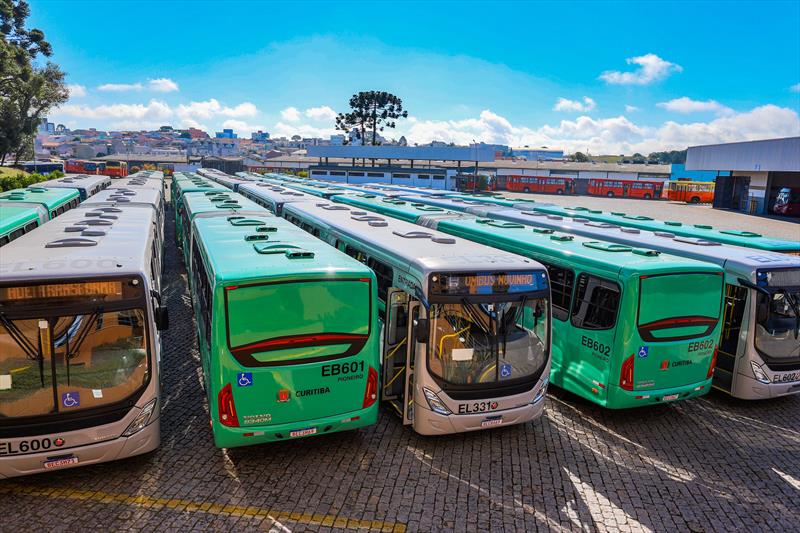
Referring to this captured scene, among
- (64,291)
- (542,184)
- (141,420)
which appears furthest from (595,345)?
(542,184)

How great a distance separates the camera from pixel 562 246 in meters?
10.2

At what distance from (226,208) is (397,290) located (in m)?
8.17

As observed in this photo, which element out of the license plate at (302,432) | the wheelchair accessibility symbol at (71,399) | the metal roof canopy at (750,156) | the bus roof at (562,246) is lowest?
the license plate at (302,432)

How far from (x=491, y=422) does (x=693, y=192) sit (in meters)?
63.8

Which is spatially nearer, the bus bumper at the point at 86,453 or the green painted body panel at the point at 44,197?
the bus bumper at the point at 86,453

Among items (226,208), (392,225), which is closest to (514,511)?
(392,225)

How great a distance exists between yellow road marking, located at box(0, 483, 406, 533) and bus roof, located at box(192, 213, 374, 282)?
2719 millimetres

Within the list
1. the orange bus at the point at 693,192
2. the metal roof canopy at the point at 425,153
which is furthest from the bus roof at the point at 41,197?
the orange bus at the point at 693,192

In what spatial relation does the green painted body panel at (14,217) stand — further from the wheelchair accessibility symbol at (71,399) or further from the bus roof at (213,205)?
the wheelchair accessibility symbol at (71,399)

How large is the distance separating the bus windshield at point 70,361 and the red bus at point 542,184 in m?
73.5

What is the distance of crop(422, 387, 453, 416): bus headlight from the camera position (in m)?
7.46

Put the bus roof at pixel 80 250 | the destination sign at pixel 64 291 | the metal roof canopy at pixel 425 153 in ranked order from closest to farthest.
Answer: the destination sign at pixel 64 291
the bus roof at pixel 80 250
the metal roof canopy at pixel 425 153

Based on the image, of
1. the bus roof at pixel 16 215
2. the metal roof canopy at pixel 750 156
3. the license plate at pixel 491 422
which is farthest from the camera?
the metal roof canopy at pixel 750 156

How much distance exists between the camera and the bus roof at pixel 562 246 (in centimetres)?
840
